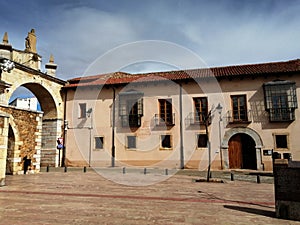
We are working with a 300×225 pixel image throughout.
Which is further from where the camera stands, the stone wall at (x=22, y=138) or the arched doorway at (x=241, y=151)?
the arched doorway at (x=241, y=151)

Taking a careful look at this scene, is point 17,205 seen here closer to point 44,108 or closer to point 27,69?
point 27,69

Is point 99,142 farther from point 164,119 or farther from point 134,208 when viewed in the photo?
point 134,208

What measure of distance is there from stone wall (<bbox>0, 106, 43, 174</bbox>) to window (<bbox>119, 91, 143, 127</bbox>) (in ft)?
23.9

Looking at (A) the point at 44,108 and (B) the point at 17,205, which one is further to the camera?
(A) the point at 44,108

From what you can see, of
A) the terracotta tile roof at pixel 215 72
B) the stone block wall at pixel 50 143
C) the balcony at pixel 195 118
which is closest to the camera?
the terracotta tile roof at pixel 215 72

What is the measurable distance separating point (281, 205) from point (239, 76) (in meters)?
15.6

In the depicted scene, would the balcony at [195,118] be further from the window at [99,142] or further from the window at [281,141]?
the window at [99,142]

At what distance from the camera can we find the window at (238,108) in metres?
19.6

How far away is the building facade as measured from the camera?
18562mm

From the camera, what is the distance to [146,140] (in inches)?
822

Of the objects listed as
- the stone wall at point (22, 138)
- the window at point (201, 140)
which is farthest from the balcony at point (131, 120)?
the stone wall at point (22, 138)

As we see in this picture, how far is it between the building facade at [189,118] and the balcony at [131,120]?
76 millimetres

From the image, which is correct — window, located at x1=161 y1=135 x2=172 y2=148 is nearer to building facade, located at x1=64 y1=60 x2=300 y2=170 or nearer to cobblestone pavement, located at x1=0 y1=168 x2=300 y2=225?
building facade, located at x1=64 y1=60 x2=300 y2=170

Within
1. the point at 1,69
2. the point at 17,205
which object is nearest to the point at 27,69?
the point at 1,69
